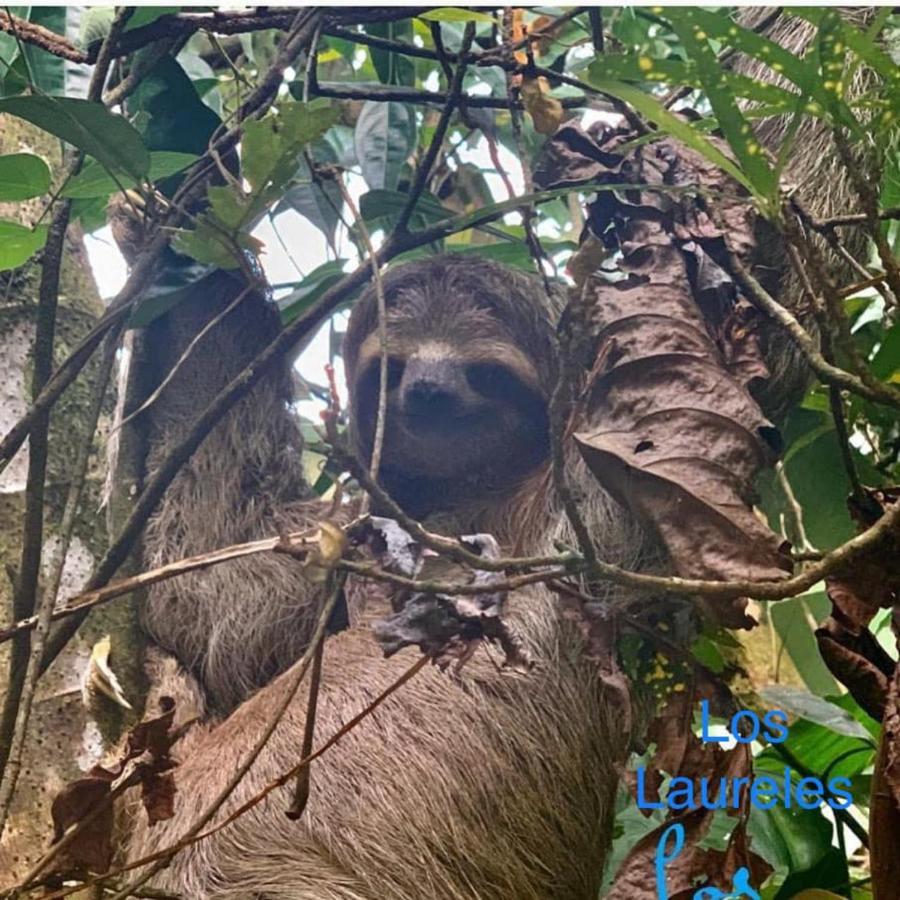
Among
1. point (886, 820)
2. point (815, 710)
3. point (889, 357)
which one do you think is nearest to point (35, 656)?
point (886, 820)

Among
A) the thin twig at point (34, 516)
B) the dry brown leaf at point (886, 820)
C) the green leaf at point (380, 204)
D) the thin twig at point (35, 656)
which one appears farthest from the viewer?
the green leaf at point (380, 204)

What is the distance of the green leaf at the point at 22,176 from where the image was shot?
7.65ft

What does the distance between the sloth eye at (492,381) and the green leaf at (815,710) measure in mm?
1541

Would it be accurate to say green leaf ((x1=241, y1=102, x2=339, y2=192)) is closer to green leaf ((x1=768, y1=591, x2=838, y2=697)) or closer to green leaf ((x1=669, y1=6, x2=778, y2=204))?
green leaf ((x1=669, y1=6, x2=778, y2=204))

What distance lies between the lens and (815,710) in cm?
239

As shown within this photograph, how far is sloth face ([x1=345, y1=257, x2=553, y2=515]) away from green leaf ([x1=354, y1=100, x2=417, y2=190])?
70 centimetres

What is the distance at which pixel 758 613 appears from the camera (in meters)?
3.09

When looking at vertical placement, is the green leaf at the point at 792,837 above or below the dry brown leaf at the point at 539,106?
below

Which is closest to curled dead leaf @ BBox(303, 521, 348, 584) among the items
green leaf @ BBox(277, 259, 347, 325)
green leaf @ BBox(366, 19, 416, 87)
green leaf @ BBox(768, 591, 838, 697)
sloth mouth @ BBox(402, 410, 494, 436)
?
green leaf @ BBox(768, 591, 838, 697)

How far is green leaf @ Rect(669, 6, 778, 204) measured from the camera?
158 cm

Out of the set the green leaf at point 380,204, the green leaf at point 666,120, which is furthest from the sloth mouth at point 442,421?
the green leaf at point 666,120

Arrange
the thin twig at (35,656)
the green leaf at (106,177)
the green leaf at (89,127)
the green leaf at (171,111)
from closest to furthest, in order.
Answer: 1. the thin twig at (35,656)
2. the green leaf at (89,127)
3. the green leaf at (106,177)
4. the green leaf at (171,111)

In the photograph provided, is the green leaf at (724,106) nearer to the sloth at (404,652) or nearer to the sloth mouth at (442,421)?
the sloth at (404,652)

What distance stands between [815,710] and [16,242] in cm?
209
